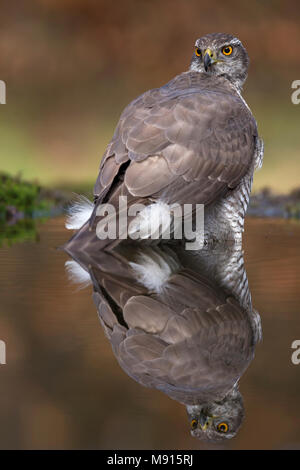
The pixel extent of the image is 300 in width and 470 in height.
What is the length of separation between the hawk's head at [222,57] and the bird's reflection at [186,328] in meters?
1.69

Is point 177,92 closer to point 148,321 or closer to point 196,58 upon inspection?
point 196,58

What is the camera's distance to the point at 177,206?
3021mm

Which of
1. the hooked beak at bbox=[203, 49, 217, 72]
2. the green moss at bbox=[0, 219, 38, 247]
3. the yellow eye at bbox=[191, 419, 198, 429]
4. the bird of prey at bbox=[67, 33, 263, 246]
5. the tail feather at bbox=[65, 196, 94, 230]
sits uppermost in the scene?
the hooked beak at bbox=[203, 49, 217, 72]

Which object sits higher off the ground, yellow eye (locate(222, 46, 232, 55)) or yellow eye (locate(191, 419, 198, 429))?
yellow eye (locate(222, 46, 232, 55))

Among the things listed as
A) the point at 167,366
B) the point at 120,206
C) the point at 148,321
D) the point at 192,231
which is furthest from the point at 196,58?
the point at 167,366

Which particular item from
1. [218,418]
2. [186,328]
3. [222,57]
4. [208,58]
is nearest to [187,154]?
[208,58]

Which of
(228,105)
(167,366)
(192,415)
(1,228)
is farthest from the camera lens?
(1,228)

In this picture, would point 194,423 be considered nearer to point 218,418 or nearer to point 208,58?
point 218,418

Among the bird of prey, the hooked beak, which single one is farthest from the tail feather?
A: the hooked beak

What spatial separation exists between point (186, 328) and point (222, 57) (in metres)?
2.80

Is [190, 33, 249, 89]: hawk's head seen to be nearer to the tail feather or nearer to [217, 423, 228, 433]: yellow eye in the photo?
the tail feather

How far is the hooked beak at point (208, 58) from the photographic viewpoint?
12.9 ft

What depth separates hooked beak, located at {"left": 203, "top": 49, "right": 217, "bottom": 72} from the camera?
394 centimetres

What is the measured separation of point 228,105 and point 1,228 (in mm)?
2624
